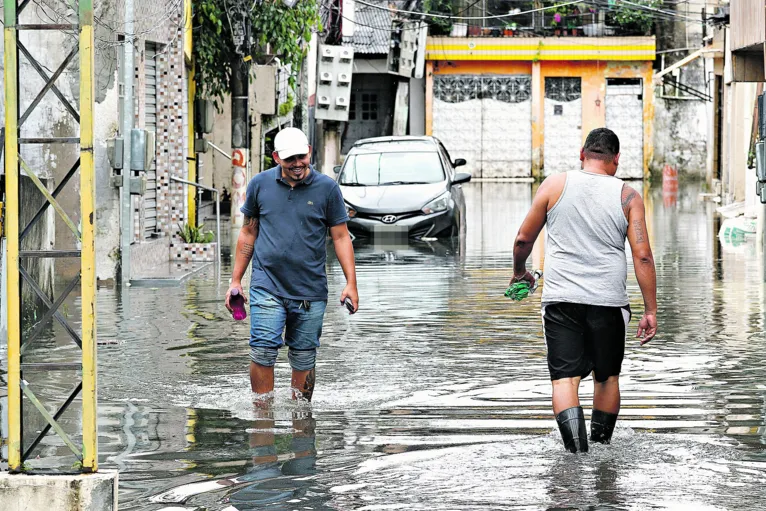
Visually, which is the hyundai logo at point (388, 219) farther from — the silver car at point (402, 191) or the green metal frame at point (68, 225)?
the green metal frame at point (68, 225)

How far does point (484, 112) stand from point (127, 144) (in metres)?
36.4

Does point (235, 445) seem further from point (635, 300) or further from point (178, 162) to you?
point (178, 162)

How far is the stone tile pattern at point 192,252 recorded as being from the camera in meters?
19.0

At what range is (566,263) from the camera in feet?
23.7

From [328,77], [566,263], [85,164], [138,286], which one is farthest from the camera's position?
[328,77]

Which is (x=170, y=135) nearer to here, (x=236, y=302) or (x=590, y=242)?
(x=236, y=302)

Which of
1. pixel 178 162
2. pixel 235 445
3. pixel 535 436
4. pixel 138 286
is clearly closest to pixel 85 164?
pixel 235 445

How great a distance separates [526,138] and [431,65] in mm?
4345

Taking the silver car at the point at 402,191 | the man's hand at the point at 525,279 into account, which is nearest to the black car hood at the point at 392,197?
the silver car at the point at 402,191

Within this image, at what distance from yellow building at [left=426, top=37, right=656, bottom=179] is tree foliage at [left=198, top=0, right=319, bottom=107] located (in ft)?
85.8

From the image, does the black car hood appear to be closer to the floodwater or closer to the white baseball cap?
the floodwater

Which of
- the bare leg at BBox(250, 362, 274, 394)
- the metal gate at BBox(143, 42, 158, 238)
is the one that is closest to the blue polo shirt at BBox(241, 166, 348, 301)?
the bare leg at BBox(250, 362, 274, 394)

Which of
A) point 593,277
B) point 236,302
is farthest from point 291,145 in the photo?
point 593,277

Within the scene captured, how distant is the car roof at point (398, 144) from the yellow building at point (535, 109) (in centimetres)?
2558
